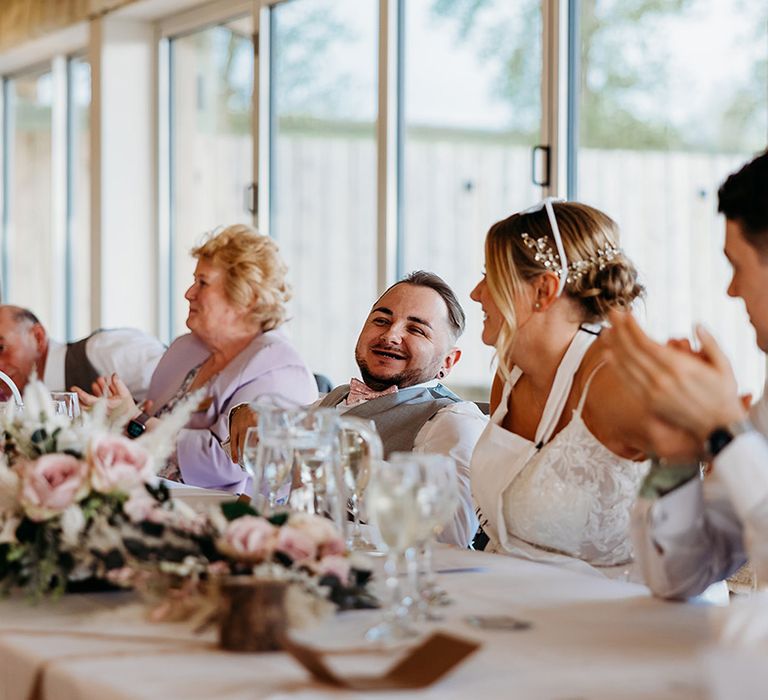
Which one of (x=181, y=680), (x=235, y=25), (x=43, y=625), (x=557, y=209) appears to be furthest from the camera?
(x=235, y=25)

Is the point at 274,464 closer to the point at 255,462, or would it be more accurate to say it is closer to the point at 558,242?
the point at 255,462

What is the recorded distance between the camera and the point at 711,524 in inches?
66.8

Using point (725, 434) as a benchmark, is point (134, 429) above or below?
below

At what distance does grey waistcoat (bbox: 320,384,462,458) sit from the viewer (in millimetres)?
2859

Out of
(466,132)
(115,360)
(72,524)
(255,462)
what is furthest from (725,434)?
(466,132)

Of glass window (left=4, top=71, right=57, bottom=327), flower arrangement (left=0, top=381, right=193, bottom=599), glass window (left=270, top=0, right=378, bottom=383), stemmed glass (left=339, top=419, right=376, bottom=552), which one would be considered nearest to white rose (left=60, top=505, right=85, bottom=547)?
flower arrangement (left=0, top=381, right=193, bottom=599)

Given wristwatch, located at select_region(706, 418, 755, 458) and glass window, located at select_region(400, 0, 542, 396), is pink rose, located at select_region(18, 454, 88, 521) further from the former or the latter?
glass window, located at select_region(400, 0, 542, 396)

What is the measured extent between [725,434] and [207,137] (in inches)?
195

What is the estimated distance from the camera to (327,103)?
5.40 meters

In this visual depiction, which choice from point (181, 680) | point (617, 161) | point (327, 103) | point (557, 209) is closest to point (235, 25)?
point (327, 103)

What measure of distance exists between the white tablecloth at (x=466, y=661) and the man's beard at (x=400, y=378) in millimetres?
1395

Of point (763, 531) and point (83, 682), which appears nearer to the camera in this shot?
point (83, 682)

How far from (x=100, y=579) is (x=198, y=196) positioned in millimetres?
4855

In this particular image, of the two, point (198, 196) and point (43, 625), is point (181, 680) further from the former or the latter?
point (198, 196)
